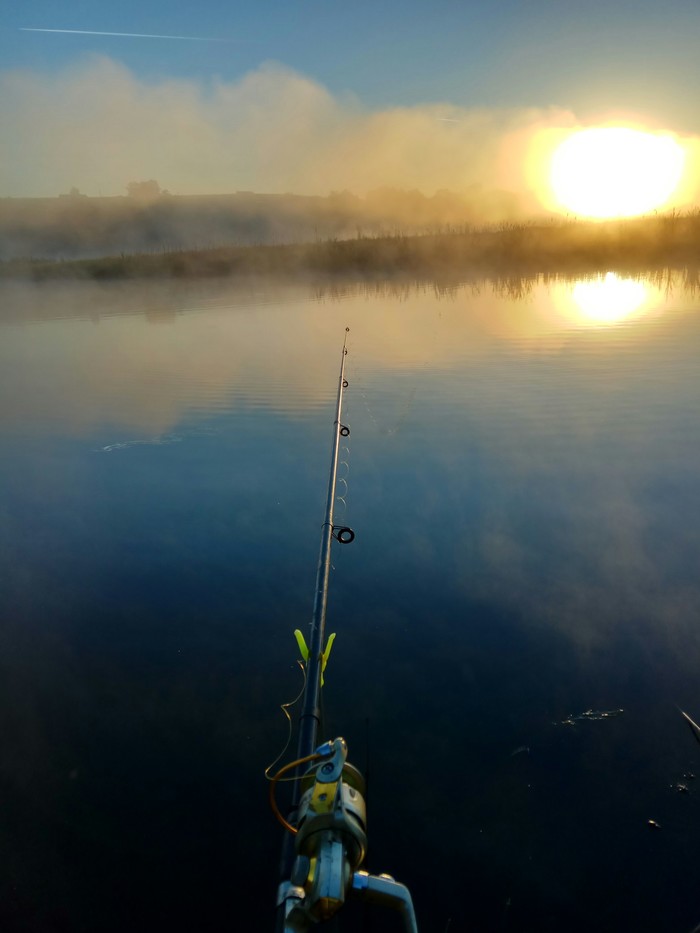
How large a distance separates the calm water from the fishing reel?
2.87 feet

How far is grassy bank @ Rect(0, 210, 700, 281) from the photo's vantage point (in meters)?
25.9

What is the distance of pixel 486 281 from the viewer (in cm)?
2322

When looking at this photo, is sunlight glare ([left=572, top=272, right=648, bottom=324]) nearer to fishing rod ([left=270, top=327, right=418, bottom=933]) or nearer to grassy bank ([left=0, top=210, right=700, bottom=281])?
grassy bank ([left=0, top=210, right=700, bottom=281])

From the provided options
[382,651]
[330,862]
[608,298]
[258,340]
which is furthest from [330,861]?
[608,298]

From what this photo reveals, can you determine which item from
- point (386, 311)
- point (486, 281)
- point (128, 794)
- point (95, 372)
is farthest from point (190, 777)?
point (486, 281)

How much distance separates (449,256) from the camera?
3309 cm

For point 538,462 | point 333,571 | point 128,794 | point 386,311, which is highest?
point 386,311

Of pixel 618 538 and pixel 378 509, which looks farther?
pixel 378 509

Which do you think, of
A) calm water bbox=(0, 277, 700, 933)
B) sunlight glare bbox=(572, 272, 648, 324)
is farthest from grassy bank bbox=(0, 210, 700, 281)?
calm water bbox=(0, 277, 700, 933)

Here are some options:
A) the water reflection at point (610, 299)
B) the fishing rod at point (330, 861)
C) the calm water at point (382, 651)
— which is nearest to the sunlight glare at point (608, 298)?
the water reflection at point (610, 299)

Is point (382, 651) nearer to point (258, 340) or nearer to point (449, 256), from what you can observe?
point (258, 340)

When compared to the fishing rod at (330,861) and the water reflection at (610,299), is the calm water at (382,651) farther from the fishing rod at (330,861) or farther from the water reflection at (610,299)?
the water reflection at (610,299)

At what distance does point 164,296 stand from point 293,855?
26.5 m

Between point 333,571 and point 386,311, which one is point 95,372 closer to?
point 386,311
